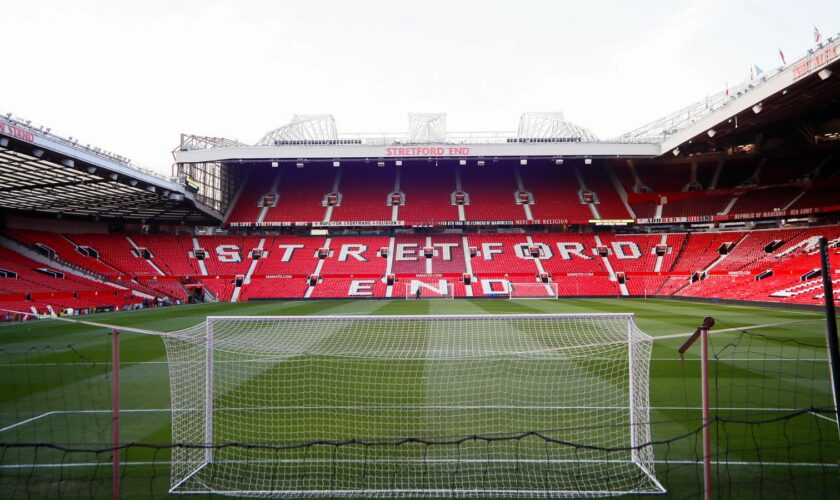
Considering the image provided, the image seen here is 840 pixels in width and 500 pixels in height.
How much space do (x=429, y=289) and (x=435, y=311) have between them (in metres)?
12.2

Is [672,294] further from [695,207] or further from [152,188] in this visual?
[152,188]

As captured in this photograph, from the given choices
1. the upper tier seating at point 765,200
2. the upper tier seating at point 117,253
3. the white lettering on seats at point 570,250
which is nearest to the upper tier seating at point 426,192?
the white lettering on seats at point 570,250

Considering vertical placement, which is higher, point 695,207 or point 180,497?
point 695,207

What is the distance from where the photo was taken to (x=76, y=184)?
26.2 meters

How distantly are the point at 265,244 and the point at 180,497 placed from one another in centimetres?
3780

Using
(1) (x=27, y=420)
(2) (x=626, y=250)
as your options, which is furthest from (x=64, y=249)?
(2) (x=626, y=250)

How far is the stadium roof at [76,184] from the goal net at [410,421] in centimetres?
1549

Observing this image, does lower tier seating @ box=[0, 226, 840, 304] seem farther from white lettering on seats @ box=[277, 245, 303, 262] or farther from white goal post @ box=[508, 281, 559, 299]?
white goal post @ box=[508, 281, 559, 299]

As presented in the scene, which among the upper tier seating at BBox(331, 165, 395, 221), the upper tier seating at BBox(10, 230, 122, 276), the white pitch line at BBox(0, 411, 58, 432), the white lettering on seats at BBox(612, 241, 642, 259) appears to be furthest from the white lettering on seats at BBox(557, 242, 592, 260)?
the white pitch line at BBox(0, 411, 58, 432)

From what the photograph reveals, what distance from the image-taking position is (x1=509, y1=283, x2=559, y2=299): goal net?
34.6m

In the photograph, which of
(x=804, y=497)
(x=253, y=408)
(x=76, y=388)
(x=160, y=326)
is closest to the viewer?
(x=804, y=497)

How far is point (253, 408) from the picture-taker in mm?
7766

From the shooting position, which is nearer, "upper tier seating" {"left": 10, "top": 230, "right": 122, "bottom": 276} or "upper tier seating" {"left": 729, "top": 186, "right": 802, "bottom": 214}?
"upper tier seating" {"left": 10, "top": 230, "right": 122, "bottom": 276}

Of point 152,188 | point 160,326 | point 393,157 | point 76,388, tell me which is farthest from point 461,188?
point 76,388
